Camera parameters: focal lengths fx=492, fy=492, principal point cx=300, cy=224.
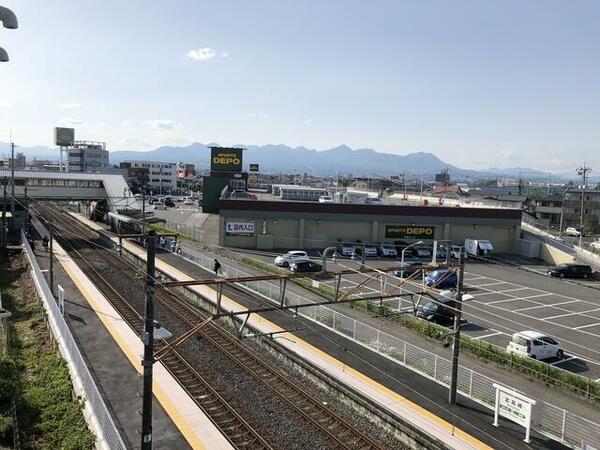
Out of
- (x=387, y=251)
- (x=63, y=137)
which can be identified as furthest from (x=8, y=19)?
(x=63, y=137)

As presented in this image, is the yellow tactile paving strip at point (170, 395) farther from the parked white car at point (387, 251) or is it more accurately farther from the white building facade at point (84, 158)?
the white building facade at point (84, 158)

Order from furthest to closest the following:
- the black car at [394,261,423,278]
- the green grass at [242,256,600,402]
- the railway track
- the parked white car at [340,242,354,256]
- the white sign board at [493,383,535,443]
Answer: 1. the parked white car at [340,242,354,256]
2. the green grass at [242,256,600,402]
3. the black car at [394,261,423,278]
4. the white sign board at [493,383,535,443]
5. the railway track

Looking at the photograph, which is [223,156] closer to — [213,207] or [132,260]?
[213,207]

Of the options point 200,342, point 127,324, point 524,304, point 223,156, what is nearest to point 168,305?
point 127,324

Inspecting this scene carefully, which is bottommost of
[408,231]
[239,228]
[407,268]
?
[408,231]

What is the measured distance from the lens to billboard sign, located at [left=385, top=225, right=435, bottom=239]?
4838 centimetres

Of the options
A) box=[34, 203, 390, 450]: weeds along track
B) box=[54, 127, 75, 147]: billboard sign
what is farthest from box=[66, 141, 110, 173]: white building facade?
box=[34, 203, 390, 450]: weeds along track

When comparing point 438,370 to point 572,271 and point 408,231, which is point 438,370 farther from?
point 408,231

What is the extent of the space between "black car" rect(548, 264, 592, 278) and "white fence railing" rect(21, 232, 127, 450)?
35.7 m

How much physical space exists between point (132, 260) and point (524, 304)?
28.3m

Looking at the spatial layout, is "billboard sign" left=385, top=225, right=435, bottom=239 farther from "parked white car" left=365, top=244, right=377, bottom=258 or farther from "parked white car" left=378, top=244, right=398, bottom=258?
"parked white car" left=365, top=244, right=377, bottom=258

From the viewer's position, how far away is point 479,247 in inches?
1817

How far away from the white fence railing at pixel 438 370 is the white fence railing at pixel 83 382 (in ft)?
32.6

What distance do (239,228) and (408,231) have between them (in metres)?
16.7
